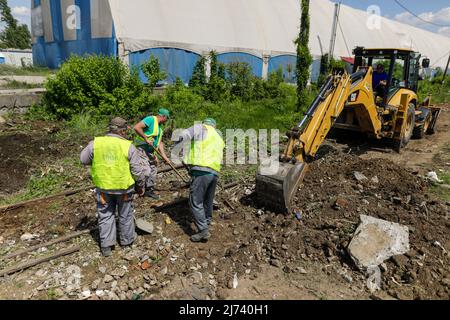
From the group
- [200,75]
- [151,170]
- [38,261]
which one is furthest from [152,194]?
[200,75]

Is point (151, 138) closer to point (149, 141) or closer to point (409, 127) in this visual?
point (149, 141)

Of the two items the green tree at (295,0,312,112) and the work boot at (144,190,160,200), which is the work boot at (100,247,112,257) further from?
the green tree at (295,0,312,112)

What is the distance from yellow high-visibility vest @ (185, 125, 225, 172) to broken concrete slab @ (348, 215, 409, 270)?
206 cm

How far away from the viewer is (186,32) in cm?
1535

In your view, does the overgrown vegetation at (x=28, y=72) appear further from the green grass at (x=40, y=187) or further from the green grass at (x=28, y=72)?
the green grass at (x=40, y=187)

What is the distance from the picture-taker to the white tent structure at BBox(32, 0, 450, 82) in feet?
45.0

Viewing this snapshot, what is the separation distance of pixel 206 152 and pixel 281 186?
1.22 m

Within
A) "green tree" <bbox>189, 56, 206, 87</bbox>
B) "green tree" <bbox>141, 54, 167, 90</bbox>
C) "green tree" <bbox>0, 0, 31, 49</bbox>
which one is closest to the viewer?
"green tree" <bbox>141, 54, 167, 90</bbox>

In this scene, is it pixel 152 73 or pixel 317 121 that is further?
pixel 152 73

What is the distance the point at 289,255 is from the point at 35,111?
31.2ft

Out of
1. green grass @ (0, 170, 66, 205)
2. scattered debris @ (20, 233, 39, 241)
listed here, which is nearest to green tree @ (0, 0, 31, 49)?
green grass @ (0, 170, 66, 205)

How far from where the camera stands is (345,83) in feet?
18.1

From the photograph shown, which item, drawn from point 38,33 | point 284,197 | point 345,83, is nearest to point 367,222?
point 284,197

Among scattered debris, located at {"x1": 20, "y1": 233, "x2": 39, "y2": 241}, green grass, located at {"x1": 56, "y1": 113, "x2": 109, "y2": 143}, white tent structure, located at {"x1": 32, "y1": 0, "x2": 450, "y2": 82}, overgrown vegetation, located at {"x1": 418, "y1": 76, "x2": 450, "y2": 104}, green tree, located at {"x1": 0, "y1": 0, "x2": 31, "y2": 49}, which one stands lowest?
scattered debris, located at {"x1": 20, "y1": 233, "x2": 39, "y2": 241}
